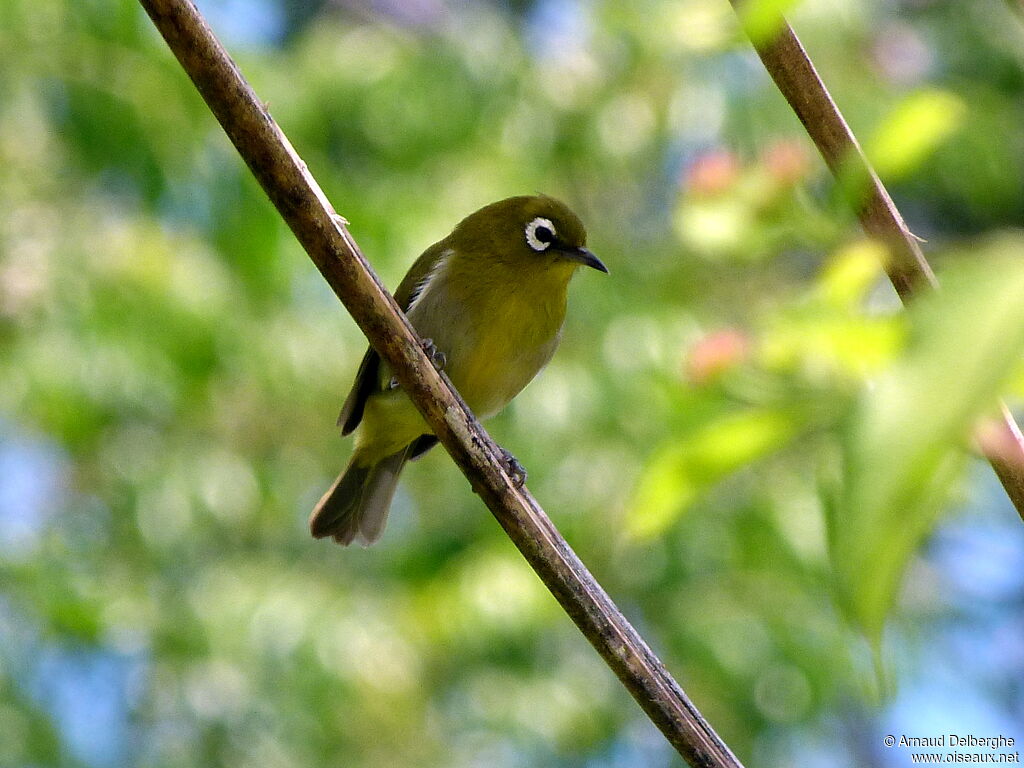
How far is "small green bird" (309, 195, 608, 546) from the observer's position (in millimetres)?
3848

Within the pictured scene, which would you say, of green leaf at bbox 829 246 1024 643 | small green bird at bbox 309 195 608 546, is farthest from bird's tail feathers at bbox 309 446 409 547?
green leaf at bbox 829 246 1024 643

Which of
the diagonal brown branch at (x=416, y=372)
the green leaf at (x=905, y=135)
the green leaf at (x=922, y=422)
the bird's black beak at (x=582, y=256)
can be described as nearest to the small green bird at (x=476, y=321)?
the bird's black beak at (x=582, y=256)

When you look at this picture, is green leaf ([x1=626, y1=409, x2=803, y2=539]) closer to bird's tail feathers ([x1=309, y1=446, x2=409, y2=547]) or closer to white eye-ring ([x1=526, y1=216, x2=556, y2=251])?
white eye-ring ([x1=526, y1=216, x2=556, y2=251])

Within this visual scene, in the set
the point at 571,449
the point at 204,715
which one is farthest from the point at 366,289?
the point at 204,715

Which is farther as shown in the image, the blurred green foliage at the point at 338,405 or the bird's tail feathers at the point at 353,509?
the blurred green foliage at the point at 338,405

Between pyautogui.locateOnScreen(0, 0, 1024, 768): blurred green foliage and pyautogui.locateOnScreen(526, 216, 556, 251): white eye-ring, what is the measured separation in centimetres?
106

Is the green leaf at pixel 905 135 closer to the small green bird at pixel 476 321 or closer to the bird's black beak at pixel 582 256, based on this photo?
the small green bird at pixel 476 321

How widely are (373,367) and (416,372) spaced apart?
84.7 inches

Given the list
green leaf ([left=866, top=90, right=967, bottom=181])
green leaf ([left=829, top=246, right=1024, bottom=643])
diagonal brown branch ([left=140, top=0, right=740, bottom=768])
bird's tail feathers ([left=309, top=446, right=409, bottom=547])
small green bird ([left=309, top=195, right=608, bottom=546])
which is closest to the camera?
green leaf ([left=829, top=246, right=1024, bottom=643])

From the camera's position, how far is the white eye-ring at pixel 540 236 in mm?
4008

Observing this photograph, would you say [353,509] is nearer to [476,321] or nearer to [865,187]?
[476,321]

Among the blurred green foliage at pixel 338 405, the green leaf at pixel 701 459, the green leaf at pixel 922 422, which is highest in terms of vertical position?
the green leaf at pixel 922 422

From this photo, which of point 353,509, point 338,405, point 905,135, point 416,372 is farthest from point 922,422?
point 338,405

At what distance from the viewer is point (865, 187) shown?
976 mm
